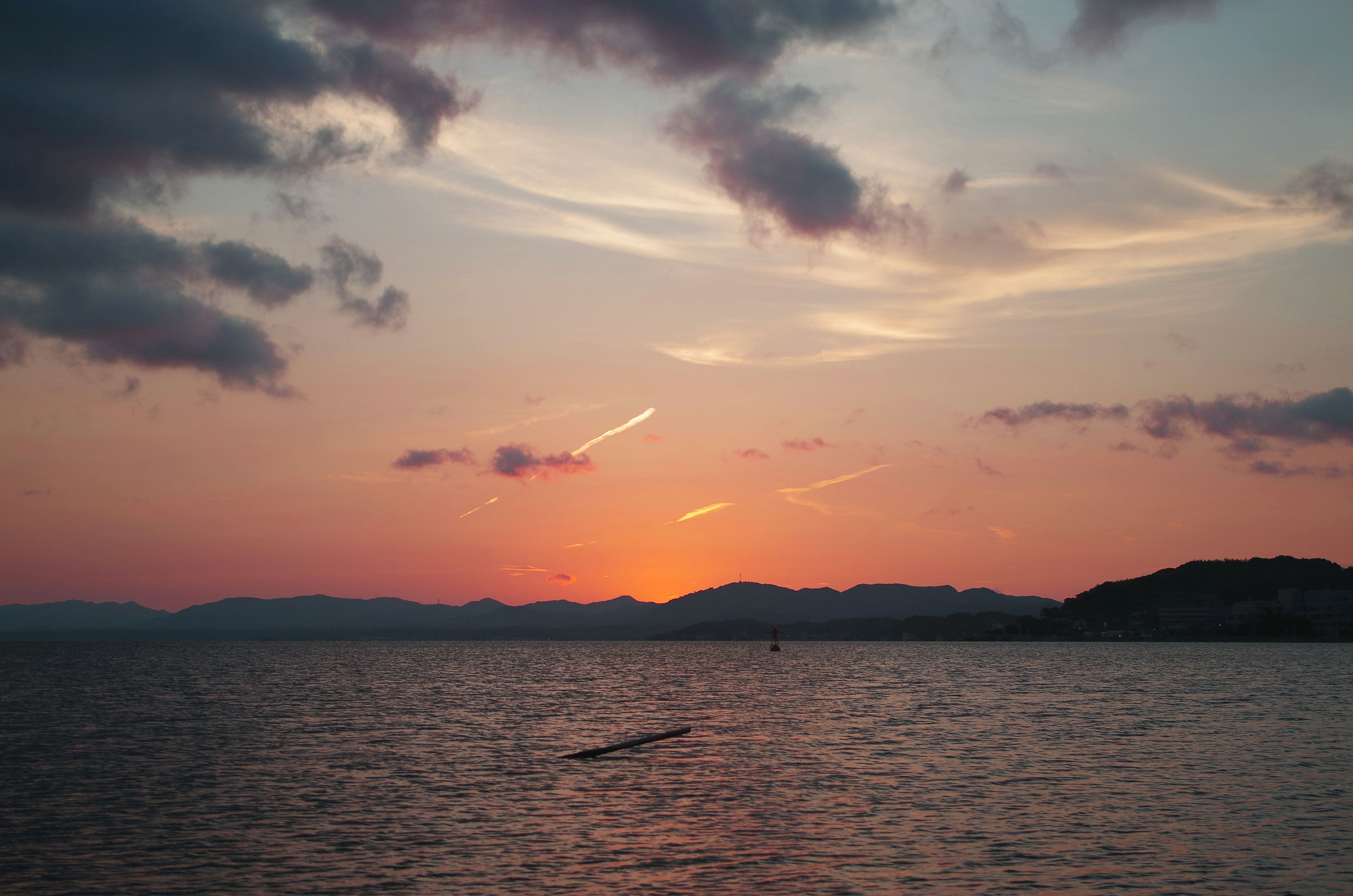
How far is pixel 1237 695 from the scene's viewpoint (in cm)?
11950

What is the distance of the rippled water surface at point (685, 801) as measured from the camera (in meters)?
33.9

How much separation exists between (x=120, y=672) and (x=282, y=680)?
48.0 metres

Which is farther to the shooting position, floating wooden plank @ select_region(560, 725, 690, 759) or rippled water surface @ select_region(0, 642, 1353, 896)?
floating wooden plank @ select_region(560, 725, 690, 759)

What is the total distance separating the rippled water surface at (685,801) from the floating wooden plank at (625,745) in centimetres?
78

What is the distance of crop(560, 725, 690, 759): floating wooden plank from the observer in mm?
63812

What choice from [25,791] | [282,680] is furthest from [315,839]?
[282,680]

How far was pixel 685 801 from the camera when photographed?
4775cm

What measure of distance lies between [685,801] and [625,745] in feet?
62.5

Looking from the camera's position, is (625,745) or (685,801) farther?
(625,745)

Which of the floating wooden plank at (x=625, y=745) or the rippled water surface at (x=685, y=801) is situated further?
the floating wooden plank at (x=625, y=745)

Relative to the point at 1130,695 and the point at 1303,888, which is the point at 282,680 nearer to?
the point at 1130,695

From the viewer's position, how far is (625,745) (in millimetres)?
66250

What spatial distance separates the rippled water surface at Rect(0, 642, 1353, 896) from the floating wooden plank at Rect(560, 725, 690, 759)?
78 centimetres

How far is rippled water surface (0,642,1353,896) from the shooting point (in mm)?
33875
